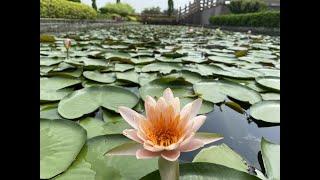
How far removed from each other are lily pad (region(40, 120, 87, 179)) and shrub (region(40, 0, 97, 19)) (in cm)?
679

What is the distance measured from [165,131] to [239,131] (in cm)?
82

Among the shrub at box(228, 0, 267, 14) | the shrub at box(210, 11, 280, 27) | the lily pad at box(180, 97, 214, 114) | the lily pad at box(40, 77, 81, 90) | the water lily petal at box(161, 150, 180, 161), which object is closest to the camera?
the water lily petal at box(161, 150, 180, 161)

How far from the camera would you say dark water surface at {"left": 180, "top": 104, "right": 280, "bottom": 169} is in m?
1.12

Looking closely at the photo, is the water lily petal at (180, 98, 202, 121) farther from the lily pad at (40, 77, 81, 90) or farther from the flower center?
the lily pad at (40, 77, 81, 90)

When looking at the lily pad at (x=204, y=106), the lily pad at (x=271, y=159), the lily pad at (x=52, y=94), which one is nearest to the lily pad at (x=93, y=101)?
the lily pad at (x=52, y=94)

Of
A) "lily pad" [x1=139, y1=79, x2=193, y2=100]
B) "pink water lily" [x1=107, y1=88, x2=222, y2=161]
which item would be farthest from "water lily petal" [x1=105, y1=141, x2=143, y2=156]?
"lily pad" [x1=139, y1=79, x2=193, y2=100]

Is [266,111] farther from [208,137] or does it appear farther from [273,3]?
[273,3]

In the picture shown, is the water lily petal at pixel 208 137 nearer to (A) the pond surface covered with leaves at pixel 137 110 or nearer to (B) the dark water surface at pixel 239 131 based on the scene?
(A) the pond surface covered with leaves at pixel 137 110

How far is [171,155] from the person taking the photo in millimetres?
541

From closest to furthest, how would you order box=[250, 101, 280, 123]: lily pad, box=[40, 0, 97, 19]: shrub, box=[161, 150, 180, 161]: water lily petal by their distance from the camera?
box=[161, 150, 180, 161]: water lily petal
box=[250, 101, 280, 123]: lily pad
box=[40, 0, 97, 19]: shrub
